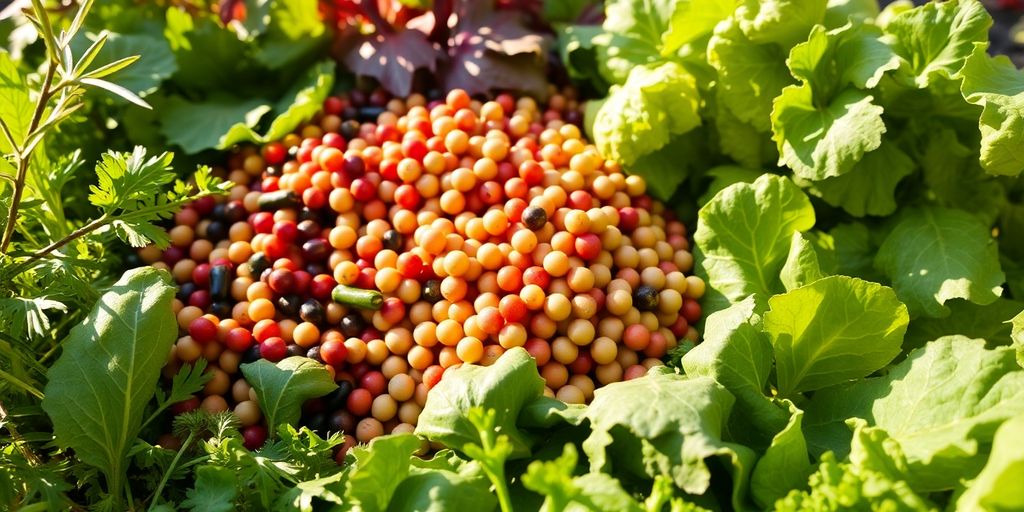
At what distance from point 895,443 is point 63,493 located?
1.24 m

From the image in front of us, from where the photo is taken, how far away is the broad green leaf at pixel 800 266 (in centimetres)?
143

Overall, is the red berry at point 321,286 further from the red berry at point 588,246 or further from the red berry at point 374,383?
the red berry at point 588,246

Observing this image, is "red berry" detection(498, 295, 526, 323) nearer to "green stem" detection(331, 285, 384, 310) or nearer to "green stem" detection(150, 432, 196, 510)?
"green stem" detection(331, 285, 384, 310)

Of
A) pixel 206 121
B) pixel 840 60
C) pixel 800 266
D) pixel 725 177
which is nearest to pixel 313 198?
pixel 206 121

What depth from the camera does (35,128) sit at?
1260 mm

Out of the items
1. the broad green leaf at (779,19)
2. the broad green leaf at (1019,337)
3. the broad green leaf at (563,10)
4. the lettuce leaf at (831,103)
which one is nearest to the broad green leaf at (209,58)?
the broad green leaf at (563,10)

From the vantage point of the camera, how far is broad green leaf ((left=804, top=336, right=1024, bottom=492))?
1.09m

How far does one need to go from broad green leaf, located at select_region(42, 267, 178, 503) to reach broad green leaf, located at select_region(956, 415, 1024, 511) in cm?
121

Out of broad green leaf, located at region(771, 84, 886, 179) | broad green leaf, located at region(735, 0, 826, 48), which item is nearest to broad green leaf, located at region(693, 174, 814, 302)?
broad green leaf, located at region(771, 84, 886, 179)

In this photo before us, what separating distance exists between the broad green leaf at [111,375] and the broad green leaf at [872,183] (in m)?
1.31

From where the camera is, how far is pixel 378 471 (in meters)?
1.14

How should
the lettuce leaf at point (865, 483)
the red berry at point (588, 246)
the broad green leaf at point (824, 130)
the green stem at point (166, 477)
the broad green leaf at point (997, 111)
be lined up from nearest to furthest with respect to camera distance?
the lettuce leaf at point (865, 483), the green stem at point (166, 477), the broad green leaf at point (997, 111), the broad green leaf at point (824, 130), the red berry at point (588, 246)

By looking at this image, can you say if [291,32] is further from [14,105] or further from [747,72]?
[747,72]

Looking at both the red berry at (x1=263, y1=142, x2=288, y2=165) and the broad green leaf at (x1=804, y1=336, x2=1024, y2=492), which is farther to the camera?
the red berry at (x1=263, y1=142, x2=288, y2=165)
